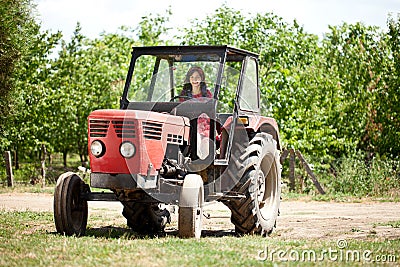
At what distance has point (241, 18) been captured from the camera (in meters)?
27.2

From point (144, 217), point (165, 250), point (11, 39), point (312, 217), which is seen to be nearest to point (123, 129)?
point (165, 250)

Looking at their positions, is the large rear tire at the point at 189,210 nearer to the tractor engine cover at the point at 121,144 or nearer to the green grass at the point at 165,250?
the green grass at the point at 165,250

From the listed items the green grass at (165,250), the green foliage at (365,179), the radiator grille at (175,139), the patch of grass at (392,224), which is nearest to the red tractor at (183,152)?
the radiator grille at (175,139)

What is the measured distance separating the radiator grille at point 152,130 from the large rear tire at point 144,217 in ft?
5.58

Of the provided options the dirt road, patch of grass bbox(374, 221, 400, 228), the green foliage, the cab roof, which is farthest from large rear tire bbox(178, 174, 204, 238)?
the green foliage

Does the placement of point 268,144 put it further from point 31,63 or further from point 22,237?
point 31,63

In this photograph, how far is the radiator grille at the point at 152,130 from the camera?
938cm

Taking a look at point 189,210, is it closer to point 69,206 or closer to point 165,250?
point 165,250

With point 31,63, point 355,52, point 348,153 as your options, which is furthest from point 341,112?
point 31,63

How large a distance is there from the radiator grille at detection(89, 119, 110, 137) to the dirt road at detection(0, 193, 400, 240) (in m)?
2.43

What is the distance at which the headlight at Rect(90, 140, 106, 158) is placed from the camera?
9.30 m

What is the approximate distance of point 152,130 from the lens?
947cm

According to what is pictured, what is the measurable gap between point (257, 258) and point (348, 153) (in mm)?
19774

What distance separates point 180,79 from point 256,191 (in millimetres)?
2318
